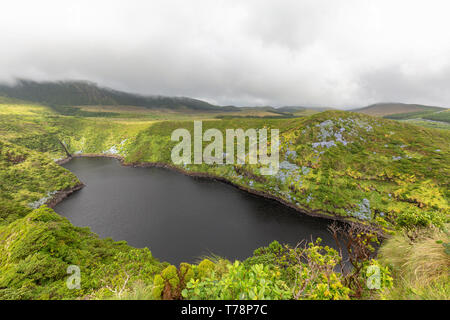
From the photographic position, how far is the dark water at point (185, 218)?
111 feet

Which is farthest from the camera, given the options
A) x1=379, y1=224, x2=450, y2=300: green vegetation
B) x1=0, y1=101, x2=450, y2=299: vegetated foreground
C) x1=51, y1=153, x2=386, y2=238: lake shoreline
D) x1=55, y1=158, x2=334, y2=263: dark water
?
x1=51, y1=153, x2=386, y2=238: lake shoreline

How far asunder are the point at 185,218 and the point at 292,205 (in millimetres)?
30653

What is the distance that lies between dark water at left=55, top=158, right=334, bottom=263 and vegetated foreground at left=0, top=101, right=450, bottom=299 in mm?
4957

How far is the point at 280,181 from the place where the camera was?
2114 inches

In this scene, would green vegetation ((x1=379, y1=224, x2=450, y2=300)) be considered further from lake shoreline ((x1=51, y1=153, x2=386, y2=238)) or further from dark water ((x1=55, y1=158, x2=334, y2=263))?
dark water ((x1=55, y1=158, x2=334, y2=263))

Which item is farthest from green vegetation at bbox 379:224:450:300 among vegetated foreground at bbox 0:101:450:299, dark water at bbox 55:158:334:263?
dark water at bbox 55:158:334:263

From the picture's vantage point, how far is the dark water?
33.8m

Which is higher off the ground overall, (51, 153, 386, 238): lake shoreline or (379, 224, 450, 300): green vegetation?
(379, 224, 450, 300): green vegetation

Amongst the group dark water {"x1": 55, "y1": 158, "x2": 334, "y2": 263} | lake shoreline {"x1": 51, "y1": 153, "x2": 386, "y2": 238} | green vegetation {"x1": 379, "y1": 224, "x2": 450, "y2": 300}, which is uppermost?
green vegetation {"x1": 379, "y1": 224, "x2": 450, "y2": 300}

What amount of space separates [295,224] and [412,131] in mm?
59720

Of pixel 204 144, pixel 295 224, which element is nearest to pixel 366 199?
pixel 295 224

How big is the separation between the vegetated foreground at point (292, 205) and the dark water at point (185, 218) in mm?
4957

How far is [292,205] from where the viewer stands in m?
47.2

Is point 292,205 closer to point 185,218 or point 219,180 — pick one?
point 185,218
